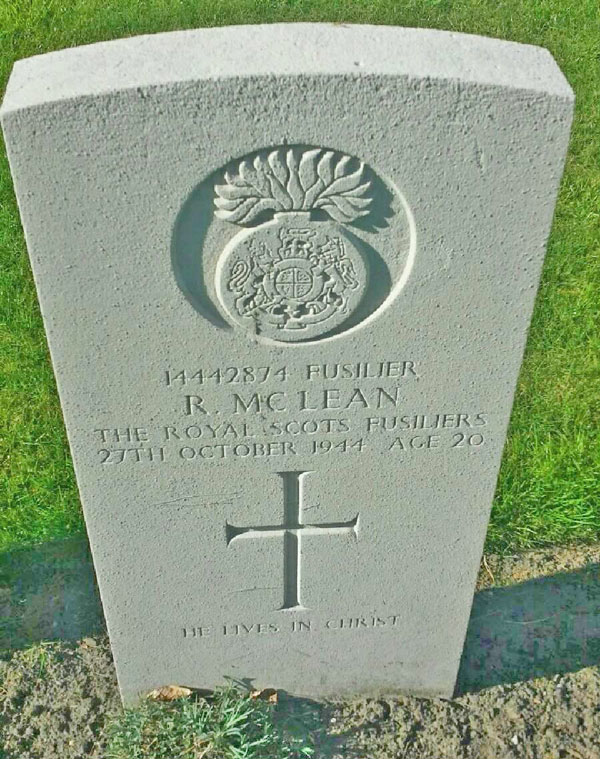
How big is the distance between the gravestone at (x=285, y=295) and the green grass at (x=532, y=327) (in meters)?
0.96

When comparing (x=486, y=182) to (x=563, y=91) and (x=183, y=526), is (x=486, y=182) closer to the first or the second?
(x=563, y=91)

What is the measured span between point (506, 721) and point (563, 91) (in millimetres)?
2068

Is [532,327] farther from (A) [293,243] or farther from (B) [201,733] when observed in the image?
(A) [293,243]

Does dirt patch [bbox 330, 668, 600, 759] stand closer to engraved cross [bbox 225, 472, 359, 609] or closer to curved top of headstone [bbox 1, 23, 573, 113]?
engraved cross [bbox 225, 472, 359, 609]

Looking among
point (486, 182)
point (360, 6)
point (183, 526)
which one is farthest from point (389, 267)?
point (360, 6)

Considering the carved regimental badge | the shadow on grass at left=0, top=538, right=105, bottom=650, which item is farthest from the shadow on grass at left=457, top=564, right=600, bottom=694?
the carved regimental badge

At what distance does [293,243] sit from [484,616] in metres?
1.94

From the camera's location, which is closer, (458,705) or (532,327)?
(458,705)

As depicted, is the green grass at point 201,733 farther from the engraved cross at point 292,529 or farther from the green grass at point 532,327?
the green grass at point 532,327

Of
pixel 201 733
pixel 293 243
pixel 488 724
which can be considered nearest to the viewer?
pixel 293 243

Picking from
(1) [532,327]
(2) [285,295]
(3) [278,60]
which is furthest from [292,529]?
(1) [532,327]

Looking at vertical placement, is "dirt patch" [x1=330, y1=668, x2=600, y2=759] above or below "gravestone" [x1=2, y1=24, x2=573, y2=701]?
below

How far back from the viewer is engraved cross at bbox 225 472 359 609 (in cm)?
242

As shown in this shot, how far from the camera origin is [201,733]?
8.93 feet
